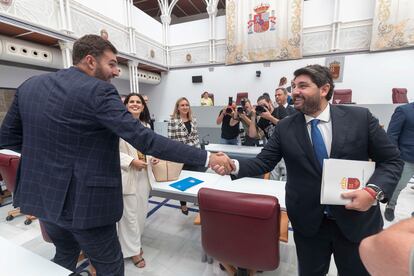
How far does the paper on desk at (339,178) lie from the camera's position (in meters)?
1.02

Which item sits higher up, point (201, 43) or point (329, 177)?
point (201, 43)

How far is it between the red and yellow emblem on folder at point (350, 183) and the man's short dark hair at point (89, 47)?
135cm

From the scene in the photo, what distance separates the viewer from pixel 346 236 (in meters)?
1.10

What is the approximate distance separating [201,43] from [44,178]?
7919 mm

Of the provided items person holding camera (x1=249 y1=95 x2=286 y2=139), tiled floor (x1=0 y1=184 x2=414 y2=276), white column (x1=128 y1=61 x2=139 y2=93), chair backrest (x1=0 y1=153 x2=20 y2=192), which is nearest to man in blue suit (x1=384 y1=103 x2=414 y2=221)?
tiled floor (x1=0 y1=184 x2=414 y2=276)

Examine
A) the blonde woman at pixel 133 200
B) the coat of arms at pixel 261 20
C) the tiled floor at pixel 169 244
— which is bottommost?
the tiled floor at pixel 169 244

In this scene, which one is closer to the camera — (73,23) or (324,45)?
(73,23)

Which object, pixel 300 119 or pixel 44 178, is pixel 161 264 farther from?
pixel 300 119

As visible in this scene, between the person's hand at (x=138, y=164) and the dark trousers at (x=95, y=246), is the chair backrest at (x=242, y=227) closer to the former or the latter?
the dark trousers at (x=95, y=246)

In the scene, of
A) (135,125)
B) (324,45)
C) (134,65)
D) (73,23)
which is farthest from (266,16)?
(135,125)

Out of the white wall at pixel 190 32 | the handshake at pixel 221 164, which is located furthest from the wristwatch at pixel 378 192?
the white wall at pixel 190 32

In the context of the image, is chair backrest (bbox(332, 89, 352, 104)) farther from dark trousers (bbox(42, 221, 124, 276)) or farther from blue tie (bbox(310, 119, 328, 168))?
dark trousers (bbox(42, 221, 124, 276))

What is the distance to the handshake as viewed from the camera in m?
1.31

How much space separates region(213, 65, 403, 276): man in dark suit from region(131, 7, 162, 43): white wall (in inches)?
282
